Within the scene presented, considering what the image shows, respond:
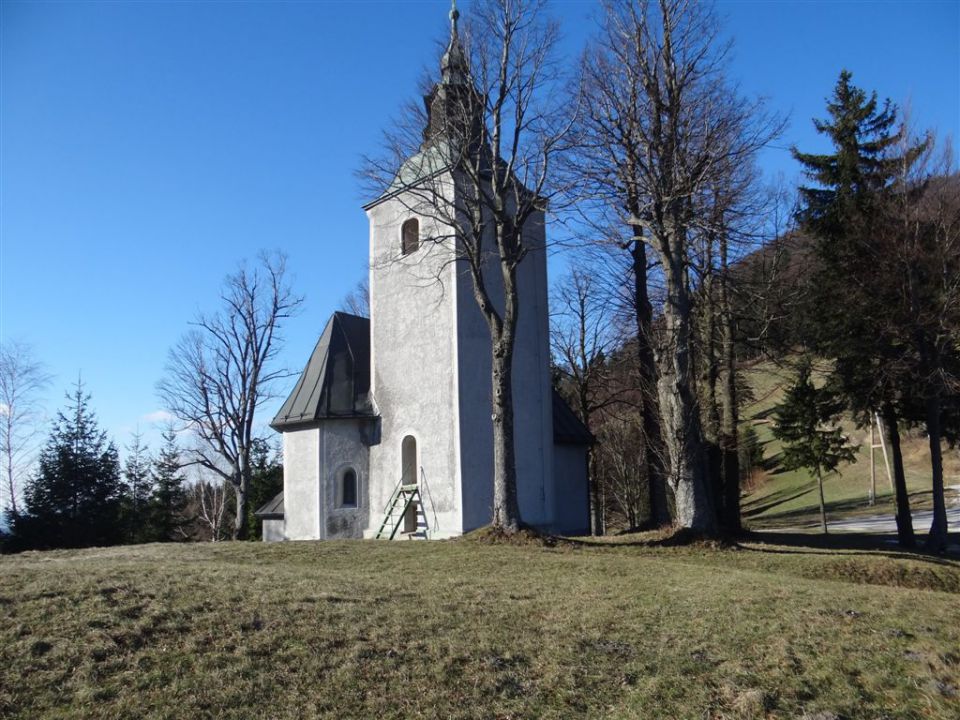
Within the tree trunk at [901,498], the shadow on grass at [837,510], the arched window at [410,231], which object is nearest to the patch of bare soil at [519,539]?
the arched window at [410,231]

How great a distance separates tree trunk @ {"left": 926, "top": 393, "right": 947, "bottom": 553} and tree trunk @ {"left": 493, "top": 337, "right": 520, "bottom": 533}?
11.9 m

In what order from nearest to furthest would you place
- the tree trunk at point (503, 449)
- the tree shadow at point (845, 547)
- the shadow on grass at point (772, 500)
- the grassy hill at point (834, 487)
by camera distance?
the tree shadow at point (845, 547)
the tree trunk at point (503, 449)
the grassy hill at point (834, 487)
the shadow on grass at point (772, 500)

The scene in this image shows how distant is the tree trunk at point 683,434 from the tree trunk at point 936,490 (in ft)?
28.2

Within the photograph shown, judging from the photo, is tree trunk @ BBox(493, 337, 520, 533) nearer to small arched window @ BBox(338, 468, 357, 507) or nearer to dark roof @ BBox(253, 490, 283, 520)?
small arched window @ BBox(338, 468, 357, 507)

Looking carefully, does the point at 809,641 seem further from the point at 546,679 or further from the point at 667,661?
the point at 546,679

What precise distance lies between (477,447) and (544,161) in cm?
741

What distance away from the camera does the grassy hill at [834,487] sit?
1441 inches

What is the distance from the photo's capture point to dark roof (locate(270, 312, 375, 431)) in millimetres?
22109

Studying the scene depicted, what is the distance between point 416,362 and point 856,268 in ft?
43.4

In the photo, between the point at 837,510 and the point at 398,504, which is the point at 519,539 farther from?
the point at 837,510

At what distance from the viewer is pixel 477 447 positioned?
20.0 m

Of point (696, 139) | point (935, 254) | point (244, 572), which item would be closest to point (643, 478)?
point (935, 254)

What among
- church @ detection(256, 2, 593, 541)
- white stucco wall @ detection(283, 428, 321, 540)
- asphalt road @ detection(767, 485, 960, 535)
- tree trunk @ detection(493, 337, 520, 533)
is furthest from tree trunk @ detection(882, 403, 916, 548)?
white stucco wall @ detection(283, 428, 321, 540)

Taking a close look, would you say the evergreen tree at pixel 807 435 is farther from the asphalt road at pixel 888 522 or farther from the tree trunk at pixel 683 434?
the tree trunk at pixel 683 434
